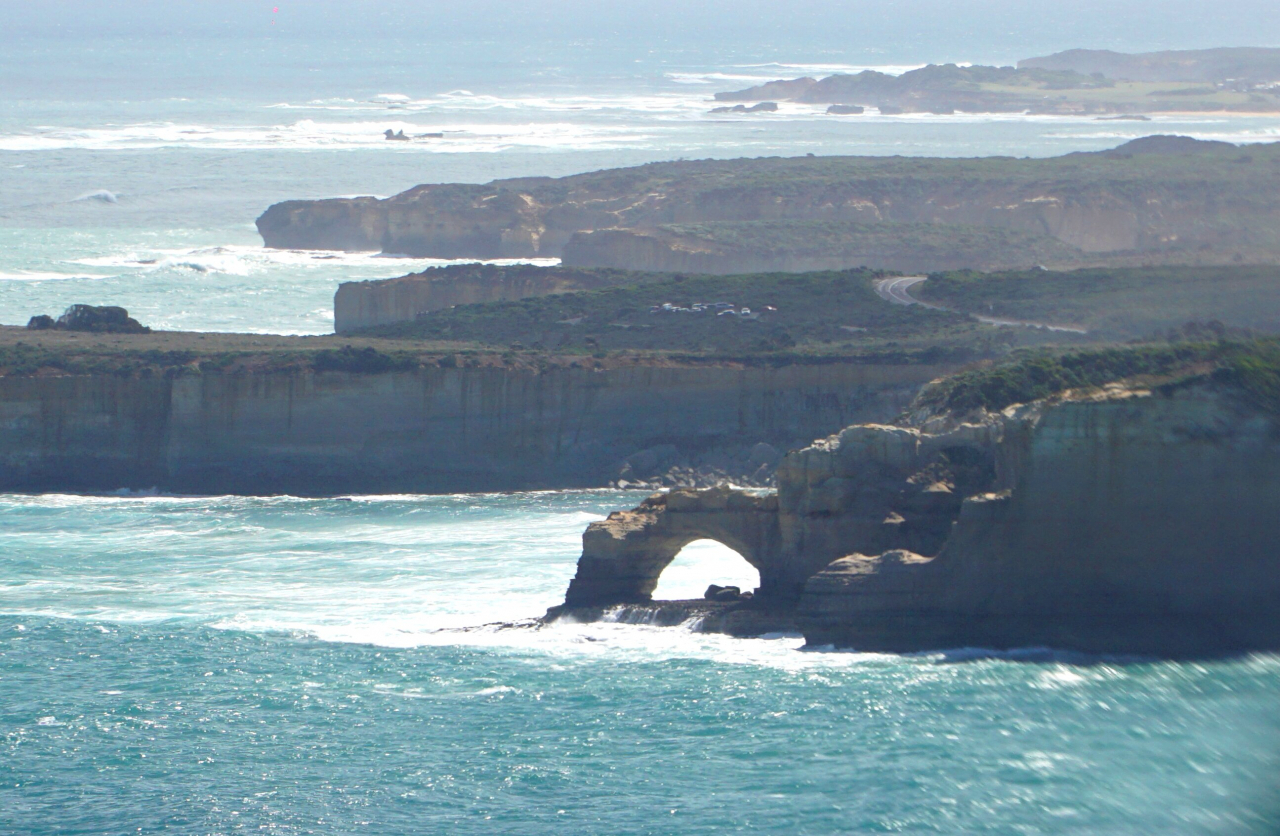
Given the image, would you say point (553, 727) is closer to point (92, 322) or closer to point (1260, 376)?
point (1260, 376)

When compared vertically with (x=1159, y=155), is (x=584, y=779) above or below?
below

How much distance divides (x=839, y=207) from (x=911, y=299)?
31.5m

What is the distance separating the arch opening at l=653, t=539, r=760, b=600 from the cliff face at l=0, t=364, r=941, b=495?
9257 mm

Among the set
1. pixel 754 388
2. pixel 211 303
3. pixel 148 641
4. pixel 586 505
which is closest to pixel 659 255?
pixel 211 303

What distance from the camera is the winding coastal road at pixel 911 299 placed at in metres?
52.6

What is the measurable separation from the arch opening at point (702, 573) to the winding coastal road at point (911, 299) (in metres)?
18.3

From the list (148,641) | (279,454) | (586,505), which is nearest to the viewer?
(148,641)

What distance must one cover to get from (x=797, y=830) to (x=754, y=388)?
2715 centimetres

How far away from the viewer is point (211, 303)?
74.1 m

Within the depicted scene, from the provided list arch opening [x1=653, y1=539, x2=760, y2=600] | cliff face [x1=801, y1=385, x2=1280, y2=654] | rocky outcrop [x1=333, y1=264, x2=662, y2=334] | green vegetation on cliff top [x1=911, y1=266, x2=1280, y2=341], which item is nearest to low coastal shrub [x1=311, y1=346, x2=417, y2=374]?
arch opening [x1=653, y1=539, x2=760, y2=600]

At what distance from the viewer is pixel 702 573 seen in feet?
115

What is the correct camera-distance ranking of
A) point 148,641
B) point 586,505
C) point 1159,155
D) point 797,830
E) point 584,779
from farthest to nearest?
point 1159,155
point 586,505
point 148,641
point 584,779
point 797,830

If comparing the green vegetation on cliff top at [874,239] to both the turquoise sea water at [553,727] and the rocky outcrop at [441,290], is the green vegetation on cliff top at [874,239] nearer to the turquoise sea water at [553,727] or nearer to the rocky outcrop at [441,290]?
the rocky outcrop at [441,290]

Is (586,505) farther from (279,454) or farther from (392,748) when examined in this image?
(392,748)
